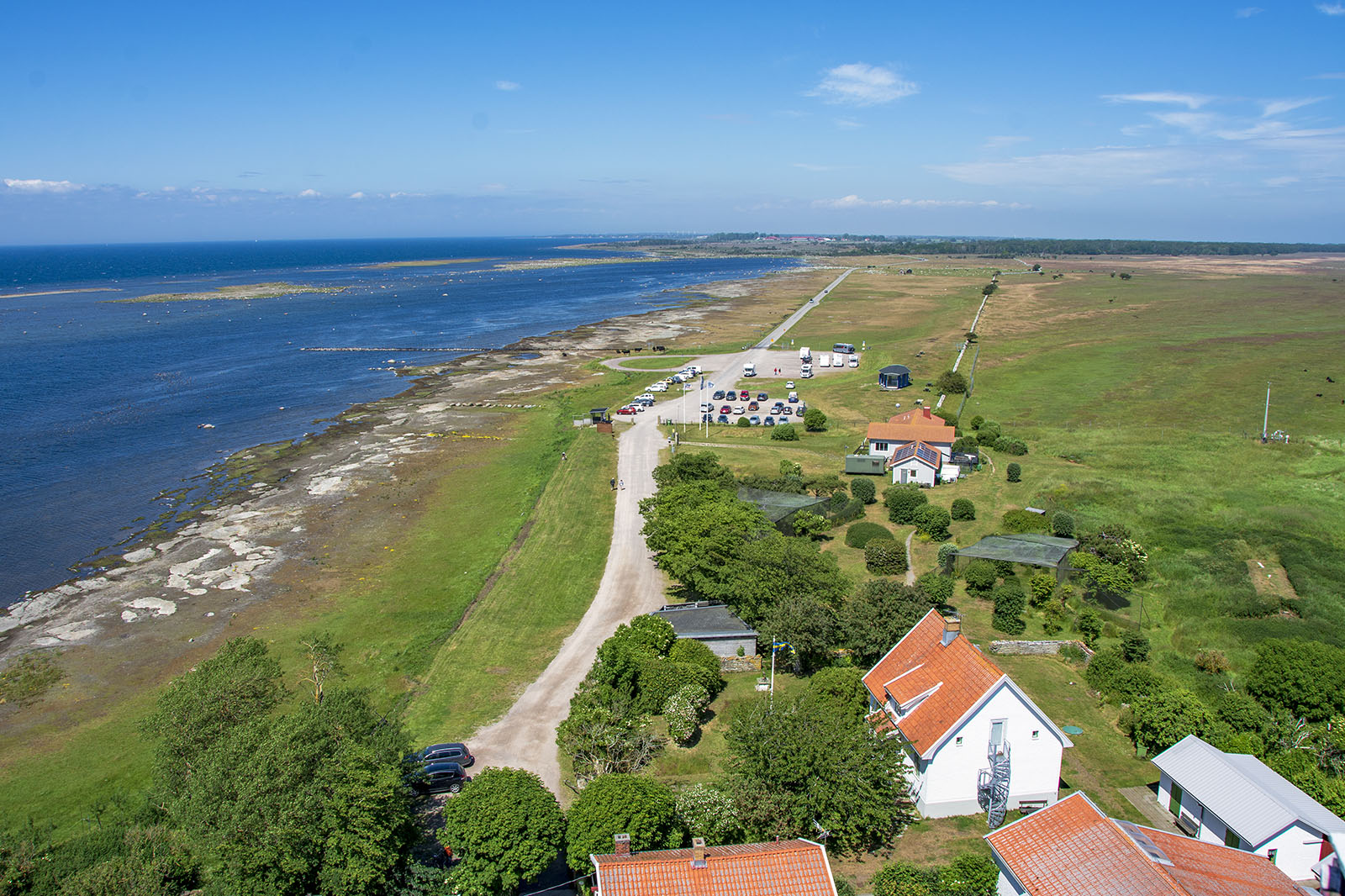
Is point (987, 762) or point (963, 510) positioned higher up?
point (963, 510)

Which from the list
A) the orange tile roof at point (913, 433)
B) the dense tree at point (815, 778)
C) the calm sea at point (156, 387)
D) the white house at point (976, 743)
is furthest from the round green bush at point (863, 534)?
the calm sea at point (156, 387)

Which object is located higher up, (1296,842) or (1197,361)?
(1197,361)

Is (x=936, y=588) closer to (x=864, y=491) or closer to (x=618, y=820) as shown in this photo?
(x=864, y=491)

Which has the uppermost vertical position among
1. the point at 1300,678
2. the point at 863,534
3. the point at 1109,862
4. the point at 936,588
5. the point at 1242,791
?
the point at 1109,862

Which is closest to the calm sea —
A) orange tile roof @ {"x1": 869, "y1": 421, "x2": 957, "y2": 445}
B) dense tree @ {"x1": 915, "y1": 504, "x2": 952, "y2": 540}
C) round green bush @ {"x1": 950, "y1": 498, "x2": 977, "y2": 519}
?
dense tree @ {"x1": 915, "y1": 504, "x2": 952, "y2": 540}

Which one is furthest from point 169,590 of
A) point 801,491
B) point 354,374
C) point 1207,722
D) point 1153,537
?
point 354,374

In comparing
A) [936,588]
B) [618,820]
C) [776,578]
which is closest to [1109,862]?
[618,820]

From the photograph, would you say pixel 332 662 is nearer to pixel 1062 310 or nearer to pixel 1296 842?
pixel 1296 842
